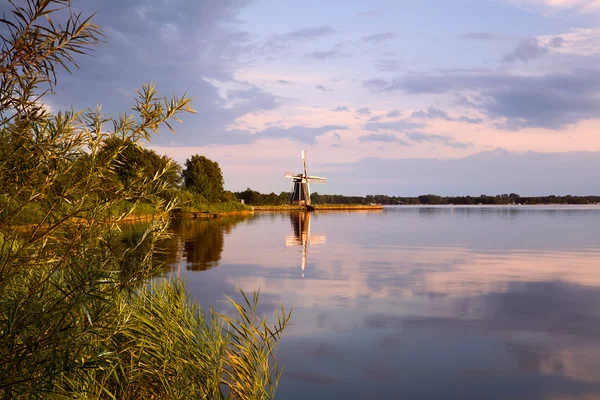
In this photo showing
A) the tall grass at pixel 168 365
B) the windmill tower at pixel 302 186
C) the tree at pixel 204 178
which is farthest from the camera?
the windmill tower at pixel 302 186

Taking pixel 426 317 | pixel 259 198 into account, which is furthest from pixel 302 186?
pixel 426 317

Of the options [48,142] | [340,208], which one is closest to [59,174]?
[48,142]

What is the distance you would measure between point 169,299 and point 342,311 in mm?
7767

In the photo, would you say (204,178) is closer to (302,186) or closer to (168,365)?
(302,186)

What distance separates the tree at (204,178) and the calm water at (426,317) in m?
63.0

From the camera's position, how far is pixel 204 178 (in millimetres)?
90812

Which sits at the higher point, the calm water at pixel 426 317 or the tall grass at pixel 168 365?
the tall grass at pixel 168 365

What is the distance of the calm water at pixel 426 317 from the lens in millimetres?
9008

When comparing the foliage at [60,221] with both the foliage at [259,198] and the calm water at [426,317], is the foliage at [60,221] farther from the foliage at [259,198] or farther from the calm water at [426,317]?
the foliage at [259,198]

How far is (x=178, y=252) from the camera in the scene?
27219mm

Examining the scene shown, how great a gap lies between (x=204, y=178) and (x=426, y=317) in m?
80.4

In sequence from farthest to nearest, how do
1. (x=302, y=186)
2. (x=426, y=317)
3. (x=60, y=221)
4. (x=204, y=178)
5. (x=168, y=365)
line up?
(x=302, y=186), (x=204, y=178), (x=426, y=317), (x=168, y=365), (x=60, y=221)

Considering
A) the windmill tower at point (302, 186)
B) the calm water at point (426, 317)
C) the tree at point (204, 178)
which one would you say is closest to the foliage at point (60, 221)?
the calm water at point (426, 317)

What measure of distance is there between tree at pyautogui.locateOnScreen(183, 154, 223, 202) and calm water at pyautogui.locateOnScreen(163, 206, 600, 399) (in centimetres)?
6303
